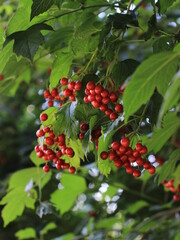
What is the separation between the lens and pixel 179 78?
680 mm

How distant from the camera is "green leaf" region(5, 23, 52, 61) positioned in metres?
1.18

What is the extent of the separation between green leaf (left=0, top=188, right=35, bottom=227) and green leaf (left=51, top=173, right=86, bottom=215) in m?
0.26

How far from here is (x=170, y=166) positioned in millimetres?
1376

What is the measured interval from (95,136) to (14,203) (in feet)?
2.67

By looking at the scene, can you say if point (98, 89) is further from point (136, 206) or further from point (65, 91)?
point (136, 206)

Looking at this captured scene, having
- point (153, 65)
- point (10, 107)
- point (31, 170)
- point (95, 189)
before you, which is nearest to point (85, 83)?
point (153, 65)

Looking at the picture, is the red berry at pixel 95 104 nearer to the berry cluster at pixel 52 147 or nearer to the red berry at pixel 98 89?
the red berry at pixel 98 89

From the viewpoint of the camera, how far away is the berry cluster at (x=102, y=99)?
1.10 meters

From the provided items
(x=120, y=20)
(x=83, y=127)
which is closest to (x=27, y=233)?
(x=83, y=127)

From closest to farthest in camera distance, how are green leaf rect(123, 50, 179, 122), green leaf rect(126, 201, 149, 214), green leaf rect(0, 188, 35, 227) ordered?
1. green leaf rect(123, 50, 179, 122)
2. green leaf rect(0, 188, 35, 227)
3. green leaf rect(126, 201, 149, 214)

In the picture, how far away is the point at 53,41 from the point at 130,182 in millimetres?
1189

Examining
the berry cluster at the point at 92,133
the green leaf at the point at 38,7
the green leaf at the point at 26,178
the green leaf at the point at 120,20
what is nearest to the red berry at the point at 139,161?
the berry cluster at the point at 92,133

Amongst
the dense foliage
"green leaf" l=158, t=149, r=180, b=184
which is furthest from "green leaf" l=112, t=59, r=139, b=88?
"green leaf" l=158, t=149, r=180, b=184

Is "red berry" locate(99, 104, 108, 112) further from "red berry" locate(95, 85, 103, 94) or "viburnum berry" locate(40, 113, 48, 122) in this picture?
"viburnum berry" locate(40, 113, 48, 122)
